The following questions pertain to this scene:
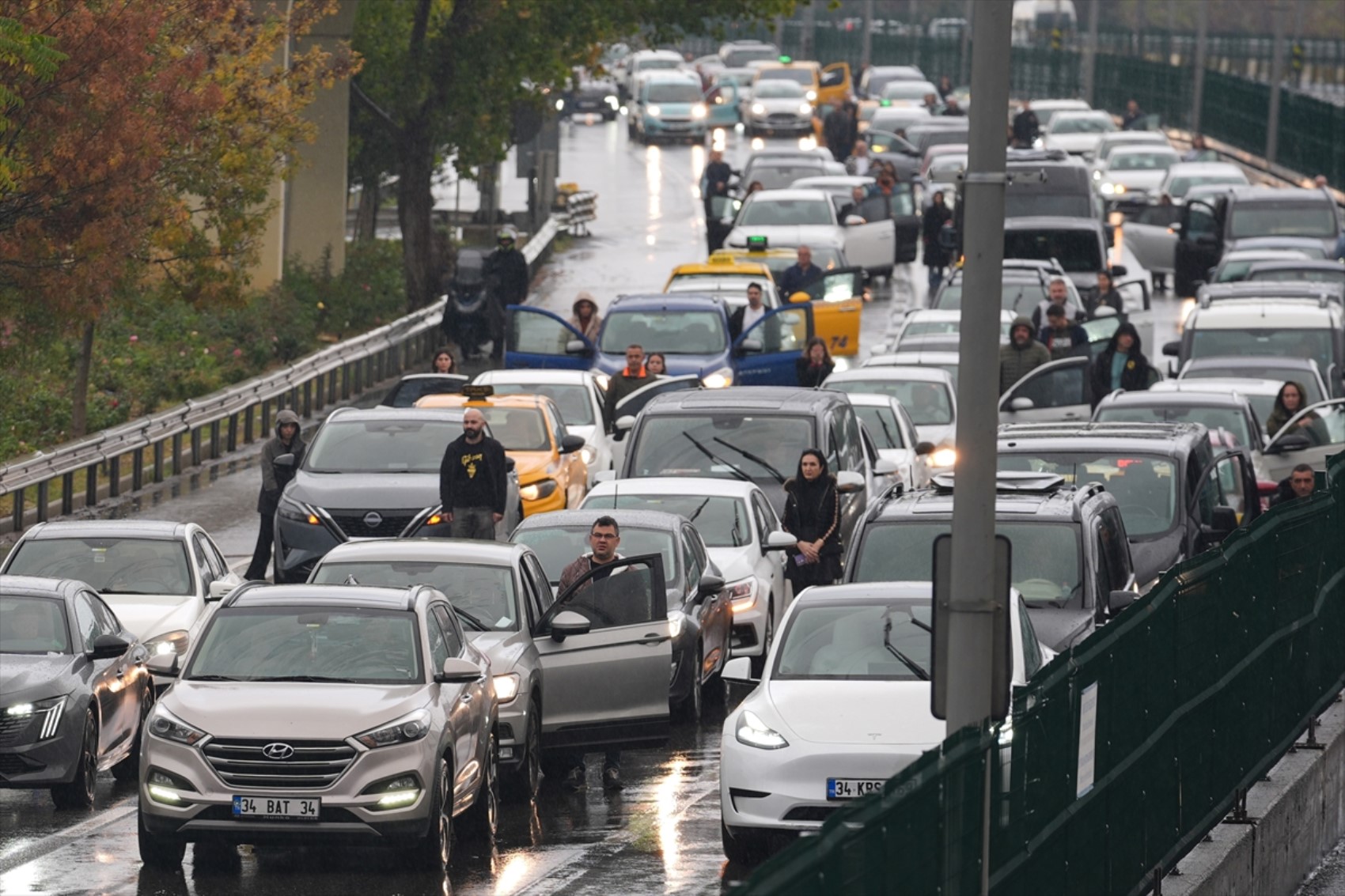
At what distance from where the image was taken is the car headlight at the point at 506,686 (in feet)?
49.5

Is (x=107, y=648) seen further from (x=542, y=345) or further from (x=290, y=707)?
(x=542, y=345)

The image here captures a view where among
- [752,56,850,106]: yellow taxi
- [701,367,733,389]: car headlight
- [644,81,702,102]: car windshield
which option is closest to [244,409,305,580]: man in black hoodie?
[701,367,733,389]: car headlight

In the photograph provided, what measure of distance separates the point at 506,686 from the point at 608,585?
1038mm

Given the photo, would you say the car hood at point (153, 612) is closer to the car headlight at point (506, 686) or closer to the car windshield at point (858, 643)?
the car headlight at point (506, 686)

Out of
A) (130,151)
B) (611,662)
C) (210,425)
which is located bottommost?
(210,425)

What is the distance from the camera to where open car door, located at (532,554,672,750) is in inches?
617

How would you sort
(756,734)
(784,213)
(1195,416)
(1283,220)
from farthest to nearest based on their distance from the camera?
1. (784,213)
2. (1283,220)
3. (1195,416)
4. (756,734)

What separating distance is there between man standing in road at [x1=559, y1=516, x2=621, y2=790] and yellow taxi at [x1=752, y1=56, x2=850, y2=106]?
6303 centimetres

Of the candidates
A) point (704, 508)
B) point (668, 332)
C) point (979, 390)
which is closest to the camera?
point (979, 390)

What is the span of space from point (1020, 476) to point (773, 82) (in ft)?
206

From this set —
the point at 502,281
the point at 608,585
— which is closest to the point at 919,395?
the point at 502,281

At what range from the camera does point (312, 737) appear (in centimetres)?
1298

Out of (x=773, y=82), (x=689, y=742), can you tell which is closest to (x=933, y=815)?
(x=689, y=742)

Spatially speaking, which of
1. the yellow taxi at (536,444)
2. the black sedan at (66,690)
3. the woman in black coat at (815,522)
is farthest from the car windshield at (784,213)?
the black sedan at (66,690)
